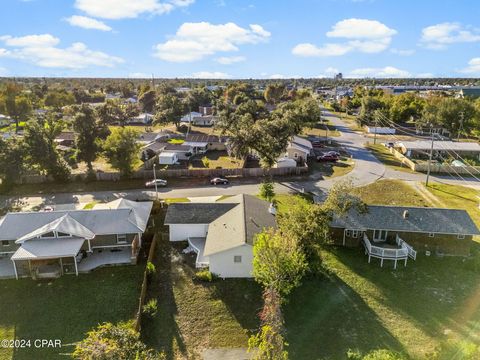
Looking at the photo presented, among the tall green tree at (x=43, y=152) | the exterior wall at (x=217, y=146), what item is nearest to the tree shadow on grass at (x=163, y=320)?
the tall green tree at (x=43, y=152)

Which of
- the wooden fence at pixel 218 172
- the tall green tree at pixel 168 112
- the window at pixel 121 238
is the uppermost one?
the tall green tree at pixel 168 112

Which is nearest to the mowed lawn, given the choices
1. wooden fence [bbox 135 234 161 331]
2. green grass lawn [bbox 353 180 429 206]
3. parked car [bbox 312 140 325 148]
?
wooden fence [bbox 135 234 161 331]

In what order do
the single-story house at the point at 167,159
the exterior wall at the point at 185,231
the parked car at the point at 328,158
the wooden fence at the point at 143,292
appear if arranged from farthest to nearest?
1. the parked car at the point at 328,158
2. the single-story house at the point at 167,159
3. the exterior wall at the point at 185,231
4. the wooden fence at the point at 143,292

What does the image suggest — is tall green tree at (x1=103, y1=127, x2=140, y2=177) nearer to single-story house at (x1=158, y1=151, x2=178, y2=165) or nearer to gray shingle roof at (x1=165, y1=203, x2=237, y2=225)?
single-story house at (x1=158, y1=151, x2=178, y2=165)

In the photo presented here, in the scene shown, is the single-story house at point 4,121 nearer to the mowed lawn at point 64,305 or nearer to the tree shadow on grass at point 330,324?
the mowed lawn at point 64,305

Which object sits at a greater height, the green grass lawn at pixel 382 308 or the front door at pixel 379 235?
the front door at pixel 379 235

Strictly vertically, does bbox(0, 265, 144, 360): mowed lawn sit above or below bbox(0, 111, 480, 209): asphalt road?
below
